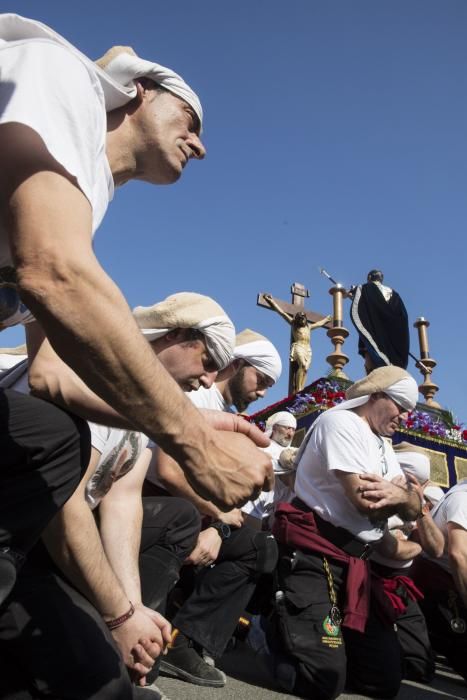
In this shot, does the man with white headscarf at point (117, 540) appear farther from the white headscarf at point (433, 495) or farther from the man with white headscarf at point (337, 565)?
the white headscarf at point (433, 495)

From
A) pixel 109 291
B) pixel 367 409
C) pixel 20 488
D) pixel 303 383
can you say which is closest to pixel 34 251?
pixel 109 291

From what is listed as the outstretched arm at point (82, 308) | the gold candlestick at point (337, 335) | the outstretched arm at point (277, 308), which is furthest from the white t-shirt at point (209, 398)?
the outstretched arm at point (277, 308)

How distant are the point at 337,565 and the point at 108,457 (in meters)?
1.81

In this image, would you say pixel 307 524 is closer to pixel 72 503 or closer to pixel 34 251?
pixel 72 503

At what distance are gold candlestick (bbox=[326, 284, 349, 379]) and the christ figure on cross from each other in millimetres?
1935

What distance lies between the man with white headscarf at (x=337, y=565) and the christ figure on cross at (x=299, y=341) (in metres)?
10.3

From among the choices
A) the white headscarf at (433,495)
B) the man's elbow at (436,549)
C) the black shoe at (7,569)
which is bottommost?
the white headscarf at (433,495)

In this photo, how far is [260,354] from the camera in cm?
418

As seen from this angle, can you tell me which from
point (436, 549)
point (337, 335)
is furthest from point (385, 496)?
point (337, 335)

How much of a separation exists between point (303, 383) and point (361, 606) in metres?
11.3

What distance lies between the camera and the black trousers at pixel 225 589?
10.1 feet

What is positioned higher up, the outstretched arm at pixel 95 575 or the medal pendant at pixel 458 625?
the outstretched arm at pixel 95 575

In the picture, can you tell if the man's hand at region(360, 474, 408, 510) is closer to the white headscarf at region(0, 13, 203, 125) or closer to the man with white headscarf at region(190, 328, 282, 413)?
the man with white headscarf at region(190, 328, 282, 413)

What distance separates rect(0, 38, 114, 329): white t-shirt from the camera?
112 centimetres
